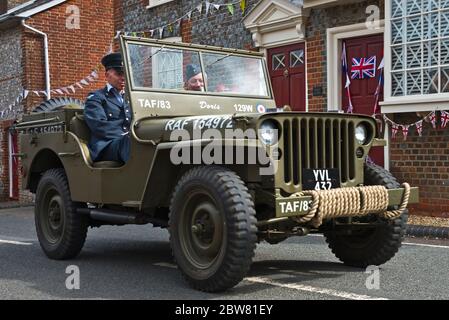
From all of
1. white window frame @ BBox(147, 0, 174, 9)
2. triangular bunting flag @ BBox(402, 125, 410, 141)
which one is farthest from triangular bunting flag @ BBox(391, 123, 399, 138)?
white window frame @ BBox(147, 0, 174, 9)

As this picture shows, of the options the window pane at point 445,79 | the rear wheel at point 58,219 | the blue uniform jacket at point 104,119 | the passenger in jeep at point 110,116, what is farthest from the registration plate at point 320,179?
the window pane at point 445,79

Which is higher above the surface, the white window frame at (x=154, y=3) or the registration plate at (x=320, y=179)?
the white window frame at (x=154, y=3)

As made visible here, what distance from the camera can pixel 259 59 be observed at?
270 inches

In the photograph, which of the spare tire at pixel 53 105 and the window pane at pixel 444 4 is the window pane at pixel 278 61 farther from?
the spare tire at pixel 53 105

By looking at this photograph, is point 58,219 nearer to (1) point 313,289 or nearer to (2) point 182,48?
(2) point 182,48

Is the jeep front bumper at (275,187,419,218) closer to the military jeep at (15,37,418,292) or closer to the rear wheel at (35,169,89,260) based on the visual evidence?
the military jeep at (15,37,418,292)

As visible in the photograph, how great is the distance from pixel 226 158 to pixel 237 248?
69 cm

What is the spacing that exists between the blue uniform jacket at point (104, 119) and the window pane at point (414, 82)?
502cm

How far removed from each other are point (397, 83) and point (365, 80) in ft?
2.89

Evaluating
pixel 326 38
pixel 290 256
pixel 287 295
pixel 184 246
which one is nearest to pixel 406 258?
pixel 290 256

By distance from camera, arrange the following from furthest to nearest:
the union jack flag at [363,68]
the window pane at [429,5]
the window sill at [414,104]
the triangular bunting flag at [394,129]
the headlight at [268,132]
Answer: the union jack flag at [363,68] → the triangular bunting flag at [394,129] → the window pane at [429,5] → the window sill at [414,104] → the headlight at [268,132]

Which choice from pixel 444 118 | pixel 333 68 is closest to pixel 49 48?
pixel 333 68

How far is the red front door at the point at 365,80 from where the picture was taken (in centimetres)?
1041

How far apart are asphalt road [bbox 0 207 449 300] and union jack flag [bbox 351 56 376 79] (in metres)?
3.60
